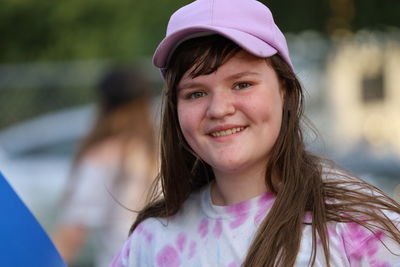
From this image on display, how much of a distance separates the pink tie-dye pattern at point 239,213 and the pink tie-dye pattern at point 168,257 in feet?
0.59

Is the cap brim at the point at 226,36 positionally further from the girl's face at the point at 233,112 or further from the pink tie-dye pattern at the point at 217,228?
the pink tie-dye pattern at the point at 217,228

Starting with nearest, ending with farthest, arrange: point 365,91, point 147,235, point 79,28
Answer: point 147,235, point 365,91, point 79,28

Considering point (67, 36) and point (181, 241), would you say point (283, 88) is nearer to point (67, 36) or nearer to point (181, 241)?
point (181, 241)

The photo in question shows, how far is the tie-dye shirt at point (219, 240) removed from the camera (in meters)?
2.17

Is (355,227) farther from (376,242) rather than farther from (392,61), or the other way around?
(392,61)

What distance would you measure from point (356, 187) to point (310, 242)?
0.21m

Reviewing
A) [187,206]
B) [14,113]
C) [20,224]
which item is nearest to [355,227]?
[187,206]

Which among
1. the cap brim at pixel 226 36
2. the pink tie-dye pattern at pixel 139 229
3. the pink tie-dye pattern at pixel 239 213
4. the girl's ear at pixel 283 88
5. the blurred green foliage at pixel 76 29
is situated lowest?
the blurred green foliage at pixel 76 29

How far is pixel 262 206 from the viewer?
7.79ft

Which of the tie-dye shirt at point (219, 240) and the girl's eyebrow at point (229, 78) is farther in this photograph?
the girl's eyebrow at point (229, 78)

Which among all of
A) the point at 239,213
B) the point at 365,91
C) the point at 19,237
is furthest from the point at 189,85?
the point at 365,91

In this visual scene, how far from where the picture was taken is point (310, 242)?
223cm

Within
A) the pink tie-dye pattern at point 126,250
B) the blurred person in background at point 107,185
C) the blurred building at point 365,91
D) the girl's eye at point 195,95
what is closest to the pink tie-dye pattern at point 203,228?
the pink tie-dye pattern at point 126,250

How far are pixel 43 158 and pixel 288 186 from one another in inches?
223
